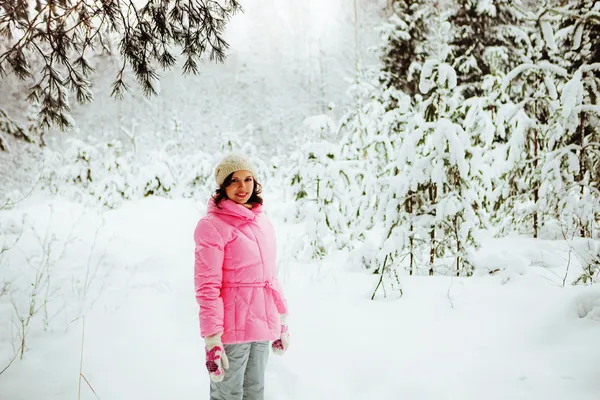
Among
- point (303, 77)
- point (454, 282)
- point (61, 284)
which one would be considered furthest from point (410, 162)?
point (303, 77)

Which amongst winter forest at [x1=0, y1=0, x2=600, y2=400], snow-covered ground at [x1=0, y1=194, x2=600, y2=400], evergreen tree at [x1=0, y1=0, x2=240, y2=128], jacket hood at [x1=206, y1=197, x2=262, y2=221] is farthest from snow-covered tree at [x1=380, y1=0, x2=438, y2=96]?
jacket hood at [x1=206, y1=197, x2=262, y2=221]

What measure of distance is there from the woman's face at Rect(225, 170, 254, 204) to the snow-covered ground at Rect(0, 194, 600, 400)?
1.52 m

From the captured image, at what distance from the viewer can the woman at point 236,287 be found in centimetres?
172

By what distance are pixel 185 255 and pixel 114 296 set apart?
1607 millimetres

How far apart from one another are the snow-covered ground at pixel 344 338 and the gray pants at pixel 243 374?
0.61m

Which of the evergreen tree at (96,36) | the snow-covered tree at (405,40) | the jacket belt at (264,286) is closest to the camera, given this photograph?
the jacket belt at (264,286)

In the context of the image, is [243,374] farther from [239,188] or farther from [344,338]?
[344,338]

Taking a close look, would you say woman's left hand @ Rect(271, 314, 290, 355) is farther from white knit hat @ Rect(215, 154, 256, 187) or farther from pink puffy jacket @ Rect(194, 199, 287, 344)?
white knit hat @ Rect(215, 154, 256, 187)

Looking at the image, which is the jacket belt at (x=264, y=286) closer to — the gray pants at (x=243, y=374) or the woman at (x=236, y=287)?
the woman at (x=236, y=287)

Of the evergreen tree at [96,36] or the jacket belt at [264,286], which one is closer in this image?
the jacket belt at [264,286]

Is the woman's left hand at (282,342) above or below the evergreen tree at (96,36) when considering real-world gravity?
below

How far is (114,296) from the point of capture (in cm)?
393

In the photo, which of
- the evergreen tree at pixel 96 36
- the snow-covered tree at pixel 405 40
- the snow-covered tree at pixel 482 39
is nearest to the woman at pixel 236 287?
the evergreen tree at pixel 96 36

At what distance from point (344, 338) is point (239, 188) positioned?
72.8 inches
